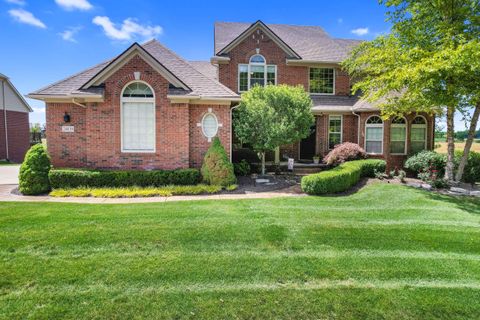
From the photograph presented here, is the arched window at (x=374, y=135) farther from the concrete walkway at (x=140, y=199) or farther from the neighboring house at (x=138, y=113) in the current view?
the neighboring house at (x=138, y=113)

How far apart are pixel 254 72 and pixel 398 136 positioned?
344 inches

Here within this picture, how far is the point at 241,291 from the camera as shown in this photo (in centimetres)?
384

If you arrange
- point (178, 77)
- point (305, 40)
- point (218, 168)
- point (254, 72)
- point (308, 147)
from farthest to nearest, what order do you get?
point (305, 40) → point (308, 147) → point (254, 72) → point (178, 77) → point (218, 168)

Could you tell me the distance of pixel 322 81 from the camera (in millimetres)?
17766

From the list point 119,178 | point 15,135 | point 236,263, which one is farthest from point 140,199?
point 15,135

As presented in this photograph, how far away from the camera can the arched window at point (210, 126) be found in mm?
11961

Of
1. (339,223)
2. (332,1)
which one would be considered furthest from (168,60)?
(339,223)

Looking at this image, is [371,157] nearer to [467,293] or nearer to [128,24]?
[467,293]

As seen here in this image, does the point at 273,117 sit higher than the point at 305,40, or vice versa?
the point at 305,40

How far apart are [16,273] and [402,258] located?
20.2 feet

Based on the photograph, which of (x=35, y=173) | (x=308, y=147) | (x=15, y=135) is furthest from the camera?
(x=15, y=135)

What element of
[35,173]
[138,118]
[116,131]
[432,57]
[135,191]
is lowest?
[135,191]

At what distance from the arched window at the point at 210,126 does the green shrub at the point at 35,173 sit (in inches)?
233

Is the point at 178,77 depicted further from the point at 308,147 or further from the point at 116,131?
the point at 308,147
